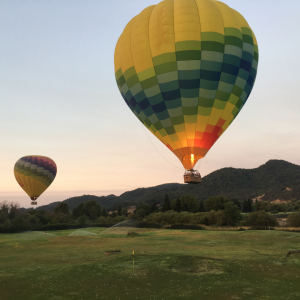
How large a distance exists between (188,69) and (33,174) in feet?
171

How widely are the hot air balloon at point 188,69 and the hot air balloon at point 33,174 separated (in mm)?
46528

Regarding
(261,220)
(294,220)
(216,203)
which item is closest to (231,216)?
(261,220)

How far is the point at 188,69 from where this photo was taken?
73.0 feet

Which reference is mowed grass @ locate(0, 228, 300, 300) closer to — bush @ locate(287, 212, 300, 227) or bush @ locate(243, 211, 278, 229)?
bush @ locate(287, 212, 300, 227)

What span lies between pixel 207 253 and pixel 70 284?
45.3 ft

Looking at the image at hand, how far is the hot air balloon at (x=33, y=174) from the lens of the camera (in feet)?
206

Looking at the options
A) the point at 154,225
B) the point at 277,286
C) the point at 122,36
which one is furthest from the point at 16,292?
the point at 154,225

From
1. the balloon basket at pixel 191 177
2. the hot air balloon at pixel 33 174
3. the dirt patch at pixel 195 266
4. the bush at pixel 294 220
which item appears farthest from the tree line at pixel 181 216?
the dirt patch at pixel 195 266

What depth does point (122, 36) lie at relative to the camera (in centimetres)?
2556

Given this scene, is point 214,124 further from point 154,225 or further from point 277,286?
point 154,225

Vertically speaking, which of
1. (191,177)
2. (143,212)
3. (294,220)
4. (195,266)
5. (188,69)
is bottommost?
(294,220)

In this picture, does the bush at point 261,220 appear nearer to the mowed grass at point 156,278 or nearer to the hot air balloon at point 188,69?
the mowed grass at point 156,278

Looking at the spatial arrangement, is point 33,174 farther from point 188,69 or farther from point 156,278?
point 156,278

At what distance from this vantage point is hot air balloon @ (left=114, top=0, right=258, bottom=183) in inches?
871
